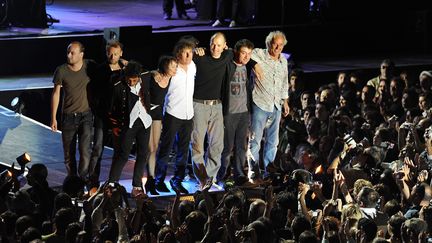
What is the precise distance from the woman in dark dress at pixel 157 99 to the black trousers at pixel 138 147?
0.19 metres

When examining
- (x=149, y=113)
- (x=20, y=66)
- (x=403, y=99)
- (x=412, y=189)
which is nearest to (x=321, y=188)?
(x=412, y=189)

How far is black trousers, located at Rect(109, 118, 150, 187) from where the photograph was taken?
10734 millimetres

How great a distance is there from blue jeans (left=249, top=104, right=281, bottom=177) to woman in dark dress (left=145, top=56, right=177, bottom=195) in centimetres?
100

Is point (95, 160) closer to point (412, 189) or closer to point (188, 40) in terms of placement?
Result: point (188, 40)

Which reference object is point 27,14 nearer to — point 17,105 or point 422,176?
point 17,105

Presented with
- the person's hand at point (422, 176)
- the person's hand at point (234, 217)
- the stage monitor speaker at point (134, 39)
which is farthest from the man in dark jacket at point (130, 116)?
the stage monitor speaker at point (134, 39)

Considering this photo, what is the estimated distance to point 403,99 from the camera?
13.5 metres

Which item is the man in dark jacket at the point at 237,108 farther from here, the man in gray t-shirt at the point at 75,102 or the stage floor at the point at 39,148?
the man in gray t-shirt at the point at 75,102

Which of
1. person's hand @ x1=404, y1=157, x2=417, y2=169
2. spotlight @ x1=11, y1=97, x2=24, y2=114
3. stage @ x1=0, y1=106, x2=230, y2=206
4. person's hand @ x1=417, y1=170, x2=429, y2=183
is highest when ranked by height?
person's hand @ x1=404, y1=157, x2=417, y2=169

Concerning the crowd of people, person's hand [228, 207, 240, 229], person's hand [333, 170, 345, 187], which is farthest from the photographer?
person's hand [333, 170, 345, 187]

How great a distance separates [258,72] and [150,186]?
1532 mm

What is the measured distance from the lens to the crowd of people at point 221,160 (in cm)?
898

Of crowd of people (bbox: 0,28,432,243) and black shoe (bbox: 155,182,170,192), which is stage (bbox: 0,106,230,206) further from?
crowd of people (bbox: 0,28,432,243)

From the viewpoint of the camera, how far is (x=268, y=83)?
11.5 meters
